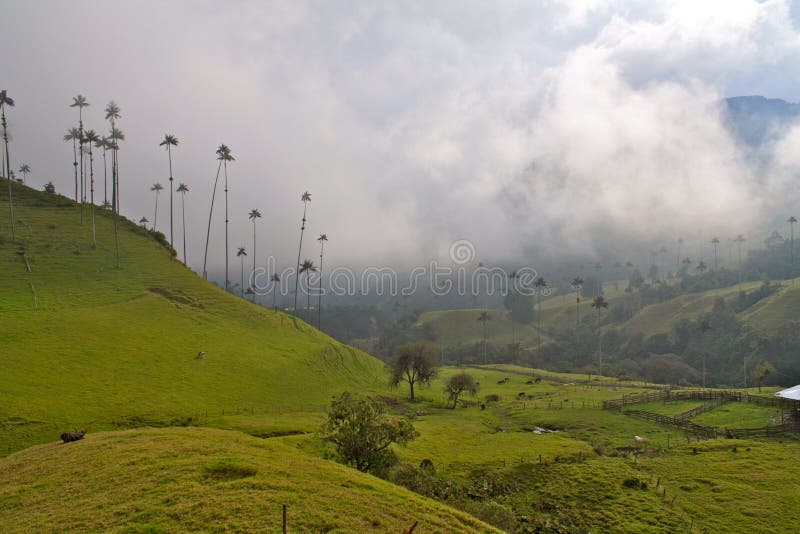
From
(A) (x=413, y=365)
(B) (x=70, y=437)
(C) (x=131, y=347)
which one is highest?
(C) (x=131, y=347)

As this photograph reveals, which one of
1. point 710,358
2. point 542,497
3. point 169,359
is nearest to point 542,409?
point 542,497

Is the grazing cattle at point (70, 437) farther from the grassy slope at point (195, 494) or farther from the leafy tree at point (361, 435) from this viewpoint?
the leafy tree at point (361, 435)

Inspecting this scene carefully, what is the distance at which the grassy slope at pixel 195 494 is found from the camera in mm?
22406

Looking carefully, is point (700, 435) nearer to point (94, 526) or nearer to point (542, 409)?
point (542, 409)

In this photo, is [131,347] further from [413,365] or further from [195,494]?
[195,494]

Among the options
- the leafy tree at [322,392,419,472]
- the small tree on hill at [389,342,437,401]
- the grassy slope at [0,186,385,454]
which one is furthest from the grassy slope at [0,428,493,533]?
the small tree on hill at [389,342,437,401]

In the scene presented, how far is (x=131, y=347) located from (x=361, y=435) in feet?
177

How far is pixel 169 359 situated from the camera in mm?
73750

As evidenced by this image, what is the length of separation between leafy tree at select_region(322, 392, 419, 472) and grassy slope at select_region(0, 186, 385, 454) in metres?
20.8

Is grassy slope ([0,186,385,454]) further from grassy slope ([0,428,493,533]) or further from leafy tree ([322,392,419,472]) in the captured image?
leafy tree ([322,392,419,472])

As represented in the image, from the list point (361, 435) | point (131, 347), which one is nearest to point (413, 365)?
point (131, 347)

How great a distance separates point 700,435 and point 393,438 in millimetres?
49169

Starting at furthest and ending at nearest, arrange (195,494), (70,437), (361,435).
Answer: (70,437) < (361,435) < (195,494)

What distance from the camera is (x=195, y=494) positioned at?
24984mm
